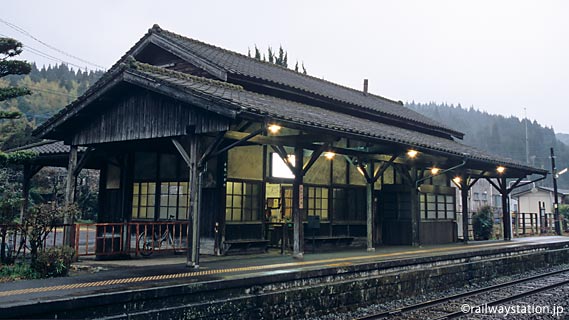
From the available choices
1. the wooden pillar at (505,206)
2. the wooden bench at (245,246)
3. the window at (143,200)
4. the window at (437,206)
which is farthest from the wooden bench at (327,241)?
the wooden pillar at (505,206)

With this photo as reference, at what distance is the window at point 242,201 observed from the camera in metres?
10.8

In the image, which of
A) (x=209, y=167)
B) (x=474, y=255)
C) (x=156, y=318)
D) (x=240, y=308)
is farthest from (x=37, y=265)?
(x=474, y=255)

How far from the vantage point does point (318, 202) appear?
517 inches

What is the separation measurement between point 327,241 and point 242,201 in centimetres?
313

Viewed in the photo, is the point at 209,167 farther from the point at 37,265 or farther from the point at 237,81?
the point at 37,265

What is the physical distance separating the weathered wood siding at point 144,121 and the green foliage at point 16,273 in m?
3.16

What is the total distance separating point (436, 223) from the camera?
16.1m

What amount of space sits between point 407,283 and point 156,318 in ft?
19.1

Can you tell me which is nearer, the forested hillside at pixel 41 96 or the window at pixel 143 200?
the window at pixel 143 200

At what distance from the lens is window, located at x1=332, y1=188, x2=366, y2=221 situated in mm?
13665

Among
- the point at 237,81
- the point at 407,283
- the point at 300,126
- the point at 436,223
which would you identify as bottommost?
the point at 407,283

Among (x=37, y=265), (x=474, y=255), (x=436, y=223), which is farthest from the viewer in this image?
(x=436, y=223)

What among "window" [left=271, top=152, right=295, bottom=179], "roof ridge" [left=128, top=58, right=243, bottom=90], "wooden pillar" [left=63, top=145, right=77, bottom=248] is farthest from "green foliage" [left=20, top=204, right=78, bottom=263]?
"window" [left=271, top=152, right=295, bottom=179]

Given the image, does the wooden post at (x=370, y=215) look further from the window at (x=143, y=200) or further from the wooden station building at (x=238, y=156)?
the window at (x=143, y=200)
